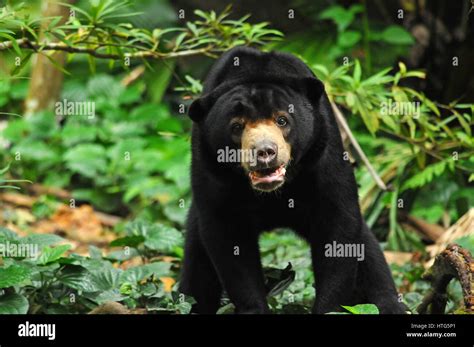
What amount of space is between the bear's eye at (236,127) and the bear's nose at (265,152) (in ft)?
0.81

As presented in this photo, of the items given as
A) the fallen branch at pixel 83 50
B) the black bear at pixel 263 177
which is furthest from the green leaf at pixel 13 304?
the fallen branch at pixel 83 50

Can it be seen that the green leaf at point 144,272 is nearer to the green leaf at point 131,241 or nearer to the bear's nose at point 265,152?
the green leaf at point 131,241

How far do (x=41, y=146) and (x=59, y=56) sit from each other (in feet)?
3.93

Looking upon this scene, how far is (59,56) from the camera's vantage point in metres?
11.7

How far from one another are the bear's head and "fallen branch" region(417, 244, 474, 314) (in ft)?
3.48

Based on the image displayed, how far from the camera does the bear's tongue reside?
5.30 metres

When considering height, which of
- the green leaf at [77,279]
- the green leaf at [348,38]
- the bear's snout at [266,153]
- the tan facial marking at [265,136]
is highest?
the green leaf at [348,38]

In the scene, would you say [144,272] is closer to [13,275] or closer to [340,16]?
[13,275]

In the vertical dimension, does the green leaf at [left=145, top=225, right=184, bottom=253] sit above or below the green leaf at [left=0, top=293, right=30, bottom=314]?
above

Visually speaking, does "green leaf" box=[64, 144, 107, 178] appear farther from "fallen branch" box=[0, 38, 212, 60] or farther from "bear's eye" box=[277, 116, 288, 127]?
"bear's eye" box=[277, 116, 288, 127]

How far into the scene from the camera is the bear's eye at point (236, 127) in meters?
5.43

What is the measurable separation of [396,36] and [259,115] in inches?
251

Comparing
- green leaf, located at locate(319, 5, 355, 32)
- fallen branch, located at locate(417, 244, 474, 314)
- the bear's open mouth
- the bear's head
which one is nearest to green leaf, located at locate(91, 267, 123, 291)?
the bear's head
